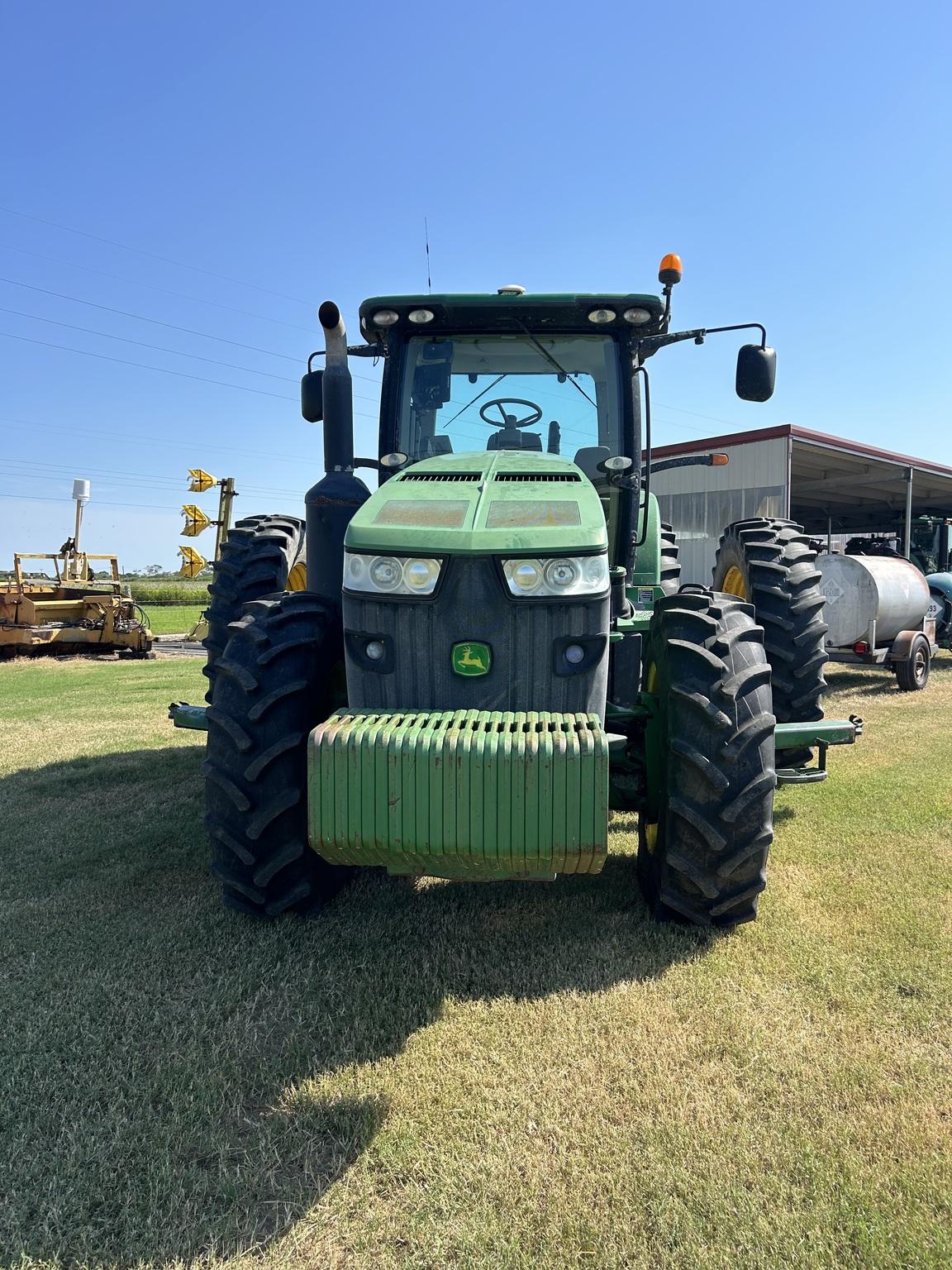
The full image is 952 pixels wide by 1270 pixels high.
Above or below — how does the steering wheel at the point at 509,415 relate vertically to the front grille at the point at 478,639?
above

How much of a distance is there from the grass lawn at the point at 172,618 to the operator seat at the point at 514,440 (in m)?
21.6

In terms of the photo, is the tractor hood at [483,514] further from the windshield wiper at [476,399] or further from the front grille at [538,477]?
the windshield wiper at [476,399]

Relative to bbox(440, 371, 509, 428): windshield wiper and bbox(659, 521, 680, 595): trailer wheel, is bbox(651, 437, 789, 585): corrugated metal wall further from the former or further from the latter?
bbox(440, 371, 509, 428): windshield wiper

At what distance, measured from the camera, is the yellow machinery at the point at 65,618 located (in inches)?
642

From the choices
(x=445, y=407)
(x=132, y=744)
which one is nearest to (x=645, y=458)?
(x=445, y=407)

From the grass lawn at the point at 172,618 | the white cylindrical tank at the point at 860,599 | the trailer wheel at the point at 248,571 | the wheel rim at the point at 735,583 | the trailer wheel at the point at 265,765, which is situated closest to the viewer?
the trailer wheel at the point at 265,765

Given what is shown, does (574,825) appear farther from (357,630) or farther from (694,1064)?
(357,630)

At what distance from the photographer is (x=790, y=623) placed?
209 inches

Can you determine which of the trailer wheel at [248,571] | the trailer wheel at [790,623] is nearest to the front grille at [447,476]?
the trailer wheel at [248,571]

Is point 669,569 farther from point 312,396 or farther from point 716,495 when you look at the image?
Result: point 716,495

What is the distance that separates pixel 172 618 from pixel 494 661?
33.3 meters

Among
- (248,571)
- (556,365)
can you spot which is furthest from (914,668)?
(248,571)

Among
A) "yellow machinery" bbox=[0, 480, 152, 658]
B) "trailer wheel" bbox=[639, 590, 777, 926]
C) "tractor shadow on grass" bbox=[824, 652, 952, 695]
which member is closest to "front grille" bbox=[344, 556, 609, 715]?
"trailer wheel" bbox=[639, 590, 777, 926]

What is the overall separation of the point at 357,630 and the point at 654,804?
136cm
